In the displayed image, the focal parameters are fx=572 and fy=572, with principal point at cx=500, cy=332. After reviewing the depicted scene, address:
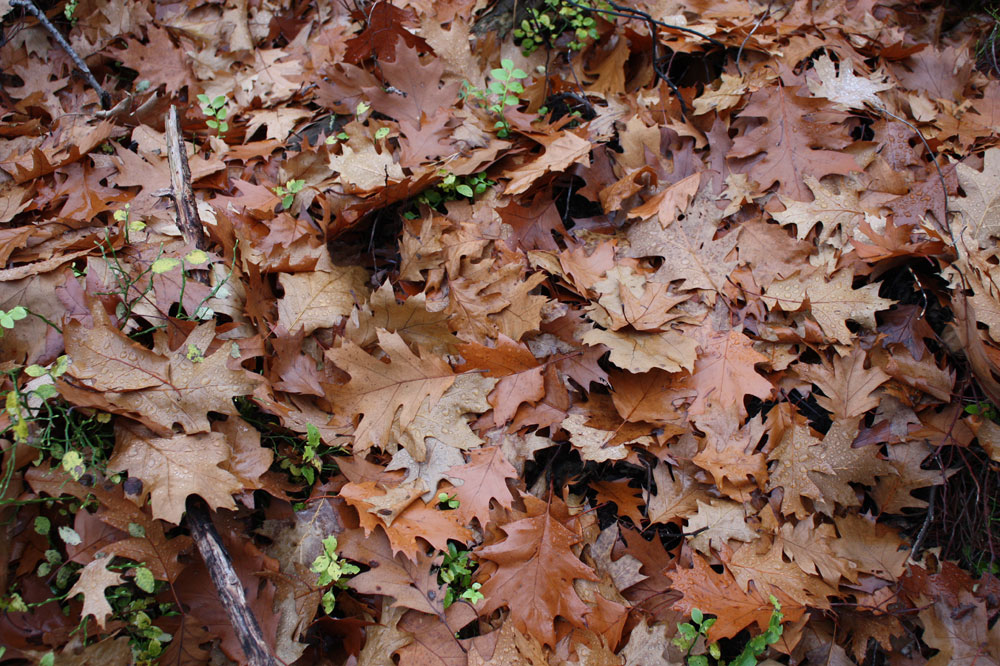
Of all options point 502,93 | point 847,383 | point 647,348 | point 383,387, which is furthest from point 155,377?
point 847,383

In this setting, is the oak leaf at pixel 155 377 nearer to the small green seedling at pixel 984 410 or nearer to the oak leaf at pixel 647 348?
the oak leaf at pixel 647 348

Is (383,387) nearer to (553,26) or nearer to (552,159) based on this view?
(552,159)

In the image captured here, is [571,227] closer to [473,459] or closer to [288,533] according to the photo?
[473,459]

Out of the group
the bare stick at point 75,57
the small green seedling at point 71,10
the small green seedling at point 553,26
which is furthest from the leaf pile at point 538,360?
the small green seedling at point 71,10

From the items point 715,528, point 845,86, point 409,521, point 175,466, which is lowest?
point 715,528

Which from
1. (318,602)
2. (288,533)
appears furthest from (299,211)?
(318,602)

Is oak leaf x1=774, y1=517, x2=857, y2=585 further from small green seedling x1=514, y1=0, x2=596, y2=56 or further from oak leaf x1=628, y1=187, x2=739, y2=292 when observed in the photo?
small green seedling x1=514, y1=0, x2=596, y2=56

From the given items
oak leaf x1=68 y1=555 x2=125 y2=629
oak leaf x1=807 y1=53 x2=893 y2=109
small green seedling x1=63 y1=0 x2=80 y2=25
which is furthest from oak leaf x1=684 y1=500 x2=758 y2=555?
small green seedling x1=63 y1=0 x2=80 y2=25
